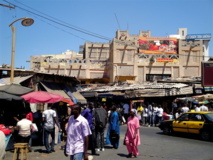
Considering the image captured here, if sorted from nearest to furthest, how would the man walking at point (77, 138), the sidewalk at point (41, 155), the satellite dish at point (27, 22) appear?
the man walking at point (77, 138) → the sidewalk at point (41, 155) → the satellite dish at point (27, 22)

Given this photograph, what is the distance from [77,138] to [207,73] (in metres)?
6.65

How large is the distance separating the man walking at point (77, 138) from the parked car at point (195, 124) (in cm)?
826

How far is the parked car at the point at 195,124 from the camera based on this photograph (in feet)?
38.0

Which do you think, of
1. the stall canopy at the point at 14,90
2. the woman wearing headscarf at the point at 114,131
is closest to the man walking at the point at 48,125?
the stall canopy at the point at 14,90

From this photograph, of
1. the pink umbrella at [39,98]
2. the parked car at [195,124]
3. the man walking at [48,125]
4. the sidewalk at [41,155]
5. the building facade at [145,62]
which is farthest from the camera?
the building facade at [145,62]

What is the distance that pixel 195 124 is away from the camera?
1210cm

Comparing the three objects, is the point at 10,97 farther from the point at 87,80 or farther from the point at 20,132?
the point at 87,80

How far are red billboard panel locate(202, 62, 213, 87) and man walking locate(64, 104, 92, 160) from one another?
6.37 meters

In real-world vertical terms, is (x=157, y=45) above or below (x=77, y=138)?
above

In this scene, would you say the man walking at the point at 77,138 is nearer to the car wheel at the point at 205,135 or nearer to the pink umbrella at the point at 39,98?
the pink umbrella at the point at 39,98

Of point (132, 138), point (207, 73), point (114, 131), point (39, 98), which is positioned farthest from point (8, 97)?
point (207, 73)

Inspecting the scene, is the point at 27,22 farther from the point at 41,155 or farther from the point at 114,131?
the point at 114,131

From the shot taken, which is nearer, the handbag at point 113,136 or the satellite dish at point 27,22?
the handbag at point 113,136

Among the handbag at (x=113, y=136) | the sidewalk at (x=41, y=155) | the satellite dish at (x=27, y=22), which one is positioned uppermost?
the satellite dish at (x=27, y=22)
